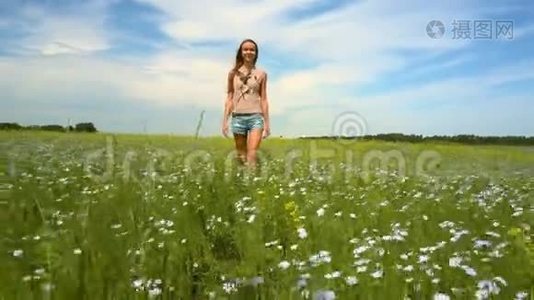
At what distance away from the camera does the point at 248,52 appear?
10.5 m

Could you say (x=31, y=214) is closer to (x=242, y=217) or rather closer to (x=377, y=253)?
(x=242, y=217)

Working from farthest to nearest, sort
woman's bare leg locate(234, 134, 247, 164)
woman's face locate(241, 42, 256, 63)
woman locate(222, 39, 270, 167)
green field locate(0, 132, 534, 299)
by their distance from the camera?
woman's bare leg locate(234, 134, 247, 164) < woman locate(222, 39, 270, 167) < woman's face locate(241, 42, 256, 63) < green field locate(0, 132, 534, 299)

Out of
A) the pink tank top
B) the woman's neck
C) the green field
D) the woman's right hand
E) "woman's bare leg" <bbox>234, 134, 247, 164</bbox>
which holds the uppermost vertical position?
the woman's neck

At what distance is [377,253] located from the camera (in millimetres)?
5238

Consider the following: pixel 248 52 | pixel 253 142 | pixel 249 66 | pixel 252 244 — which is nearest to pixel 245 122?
pixel 253 142

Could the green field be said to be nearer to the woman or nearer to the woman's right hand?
the woman

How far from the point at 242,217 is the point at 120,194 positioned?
1.95 m

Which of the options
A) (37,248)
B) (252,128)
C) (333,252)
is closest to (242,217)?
(333,252)

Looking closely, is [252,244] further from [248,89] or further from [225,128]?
[225,128]

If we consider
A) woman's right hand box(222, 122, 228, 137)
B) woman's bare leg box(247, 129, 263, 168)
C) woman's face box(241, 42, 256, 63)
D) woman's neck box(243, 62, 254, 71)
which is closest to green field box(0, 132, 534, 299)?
woman's bare leg box(247, 129, 263, 168)

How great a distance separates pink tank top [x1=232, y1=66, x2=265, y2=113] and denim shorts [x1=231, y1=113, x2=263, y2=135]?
97mm

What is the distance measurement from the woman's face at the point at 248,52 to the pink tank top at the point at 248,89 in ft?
0.52

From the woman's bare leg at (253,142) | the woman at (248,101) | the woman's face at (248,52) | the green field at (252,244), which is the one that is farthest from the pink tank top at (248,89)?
the green field at (252,244)

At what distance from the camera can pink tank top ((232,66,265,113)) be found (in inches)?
418
